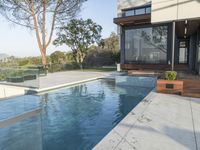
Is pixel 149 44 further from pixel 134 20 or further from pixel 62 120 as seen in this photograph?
pixel 62 120

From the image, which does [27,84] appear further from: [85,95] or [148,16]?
[148,16]

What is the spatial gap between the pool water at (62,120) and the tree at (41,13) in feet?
33.7

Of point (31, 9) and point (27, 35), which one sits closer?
Result: point (31, 9)

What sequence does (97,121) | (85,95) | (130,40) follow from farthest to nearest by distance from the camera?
(130,40) < (85,95) < (97,121)

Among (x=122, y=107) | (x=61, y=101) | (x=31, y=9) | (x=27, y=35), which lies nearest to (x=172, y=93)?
(x=122, y=107)

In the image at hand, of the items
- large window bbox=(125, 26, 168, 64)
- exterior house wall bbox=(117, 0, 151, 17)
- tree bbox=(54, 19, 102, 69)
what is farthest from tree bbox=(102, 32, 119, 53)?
large window bbox=(125, 26, 168, 64)

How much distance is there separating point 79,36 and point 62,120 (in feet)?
59.9

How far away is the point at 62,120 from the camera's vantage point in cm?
536

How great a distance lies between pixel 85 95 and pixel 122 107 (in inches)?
104

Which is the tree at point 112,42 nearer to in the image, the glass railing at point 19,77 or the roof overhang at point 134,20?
the roof overhang at point 134,20

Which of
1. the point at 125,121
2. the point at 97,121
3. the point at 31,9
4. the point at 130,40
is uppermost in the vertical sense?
the point at 31,9

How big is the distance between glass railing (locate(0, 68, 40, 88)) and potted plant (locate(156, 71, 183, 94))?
646 cm

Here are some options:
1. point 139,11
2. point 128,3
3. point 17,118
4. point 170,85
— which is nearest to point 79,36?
point 128,3

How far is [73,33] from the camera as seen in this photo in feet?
71.8
